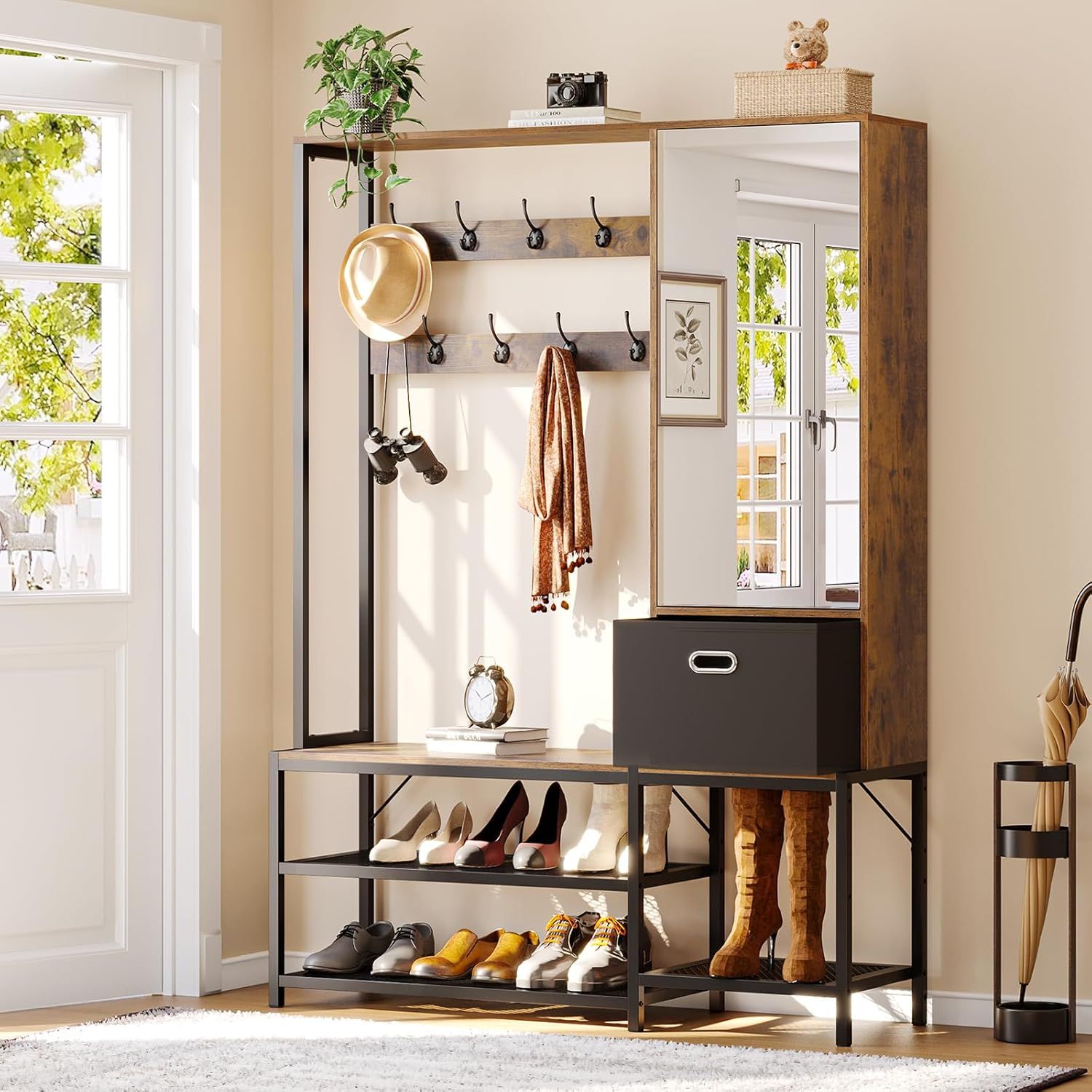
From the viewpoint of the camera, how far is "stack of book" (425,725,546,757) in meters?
4.08

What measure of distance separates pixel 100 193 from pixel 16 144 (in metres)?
0.21

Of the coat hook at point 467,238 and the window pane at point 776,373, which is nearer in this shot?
the window pane at point 776,373

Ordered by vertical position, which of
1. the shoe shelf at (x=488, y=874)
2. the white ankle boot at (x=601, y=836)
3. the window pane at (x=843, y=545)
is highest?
the window pane at (x=843, y=545)

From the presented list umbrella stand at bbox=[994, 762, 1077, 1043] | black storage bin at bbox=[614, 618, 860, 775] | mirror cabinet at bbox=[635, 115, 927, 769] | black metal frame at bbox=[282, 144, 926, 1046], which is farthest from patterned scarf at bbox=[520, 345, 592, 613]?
umbrella stand at bbox=[994, 762, 1077, 1043]

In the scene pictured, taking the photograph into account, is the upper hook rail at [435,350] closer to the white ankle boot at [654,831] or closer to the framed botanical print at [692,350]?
the framed botanical print at [692,350]

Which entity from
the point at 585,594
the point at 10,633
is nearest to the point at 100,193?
the point at 10,633

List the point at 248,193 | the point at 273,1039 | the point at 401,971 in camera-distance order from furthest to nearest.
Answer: the point at 248,193 < the point at 401,971 < the point at 273,1039

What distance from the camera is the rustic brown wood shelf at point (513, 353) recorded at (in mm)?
4238

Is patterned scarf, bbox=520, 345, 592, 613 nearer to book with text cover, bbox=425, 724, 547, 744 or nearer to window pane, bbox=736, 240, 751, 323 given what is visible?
book with text cover, bbox=425, 724, 547, 744

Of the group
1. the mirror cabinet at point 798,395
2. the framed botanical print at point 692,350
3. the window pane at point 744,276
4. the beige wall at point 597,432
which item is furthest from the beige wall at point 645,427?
the window pane at point 744,276

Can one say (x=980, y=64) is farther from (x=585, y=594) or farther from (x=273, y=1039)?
A: (x=273, y=1039)

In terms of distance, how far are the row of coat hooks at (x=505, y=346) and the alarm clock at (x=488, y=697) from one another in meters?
0.72

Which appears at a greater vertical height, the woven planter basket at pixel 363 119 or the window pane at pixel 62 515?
the woven planter basket at pixel 363 119

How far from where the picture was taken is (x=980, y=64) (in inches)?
157
